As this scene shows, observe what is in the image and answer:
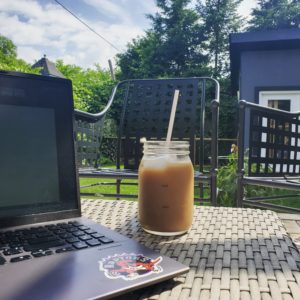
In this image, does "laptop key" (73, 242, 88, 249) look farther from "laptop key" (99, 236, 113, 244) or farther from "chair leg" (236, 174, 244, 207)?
"chair leg" (236, 174, 244, 207)

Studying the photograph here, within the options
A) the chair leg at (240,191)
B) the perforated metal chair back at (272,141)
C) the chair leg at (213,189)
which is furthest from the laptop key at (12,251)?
the perforated metal chair back at (272,141)

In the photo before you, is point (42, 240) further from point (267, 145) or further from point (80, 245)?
point (267, 145)

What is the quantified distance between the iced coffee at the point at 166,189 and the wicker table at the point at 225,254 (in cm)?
2

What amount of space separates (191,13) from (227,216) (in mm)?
14883

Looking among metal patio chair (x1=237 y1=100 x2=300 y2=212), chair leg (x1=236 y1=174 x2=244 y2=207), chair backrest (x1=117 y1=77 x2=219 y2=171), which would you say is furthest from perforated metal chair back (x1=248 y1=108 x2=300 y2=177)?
chair backrest (x1=117 y1=77 x2=219 y2=171)

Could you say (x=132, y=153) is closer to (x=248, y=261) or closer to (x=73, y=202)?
(x=73, y=202)

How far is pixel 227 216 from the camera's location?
74 cm

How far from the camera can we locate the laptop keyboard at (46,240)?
0.41 meters

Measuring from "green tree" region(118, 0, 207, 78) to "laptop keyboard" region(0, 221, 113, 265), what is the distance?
1319 cm

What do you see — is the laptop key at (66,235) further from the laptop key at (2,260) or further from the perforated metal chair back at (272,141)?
the perforated metal chair back at (272,141)

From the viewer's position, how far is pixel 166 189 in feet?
1.99

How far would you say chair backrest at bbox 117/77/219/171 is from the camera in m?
1.73

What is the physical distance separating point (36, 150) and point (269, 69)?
5907 millimetres

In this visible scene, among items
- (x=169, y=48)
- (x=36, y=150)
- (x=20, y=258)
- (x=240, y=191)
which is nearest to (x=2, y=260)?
(x=20, y=258)
